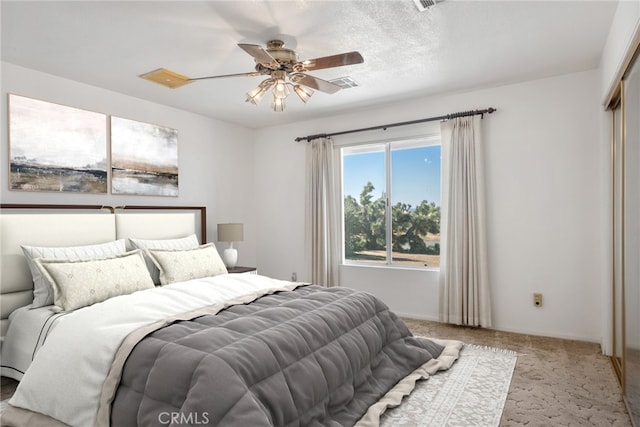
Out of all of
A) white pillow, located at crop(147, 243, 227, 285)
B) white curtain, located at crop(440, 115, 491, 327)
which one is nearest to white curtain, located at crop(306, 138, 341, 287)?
white curtain, located at crop(440, 115, 491, 327)

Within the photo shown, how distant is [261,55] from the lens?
8.12 ft

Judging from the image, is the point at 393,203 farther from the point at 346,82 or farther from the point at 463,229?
the point at 346,82

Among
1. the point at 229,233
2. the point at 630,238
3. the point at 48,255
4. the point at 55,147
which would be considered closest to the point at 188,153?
the point at 229,233

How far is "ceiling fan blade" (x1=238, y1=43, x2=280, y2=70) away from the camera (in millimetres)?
2328

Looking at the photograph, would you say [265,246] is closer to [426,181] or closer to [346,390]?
[426,181]

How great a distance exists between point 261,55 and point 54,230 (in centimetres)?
230

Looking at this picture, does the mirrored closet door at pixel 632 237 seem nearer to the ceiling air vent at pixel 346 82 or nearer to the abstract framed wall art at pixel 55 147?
the ceiling air vent at pixel 346 82

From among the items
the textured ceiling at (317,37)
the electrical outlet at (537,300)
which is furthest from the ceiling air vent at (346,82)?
the electrical outlet at (537,300)

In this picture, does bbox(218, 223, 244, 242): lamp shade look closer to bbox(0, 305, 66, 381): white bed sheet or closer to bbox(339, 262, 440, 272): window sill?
bbox(339, 262, 440, 272): window sill

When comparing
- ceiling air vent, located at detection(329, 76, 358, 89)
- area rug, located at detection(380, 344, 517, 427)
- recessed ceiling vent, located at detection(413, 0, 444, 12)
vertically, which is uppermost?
recessed ceiling vent, located at detection(413, 0, 444, 12)

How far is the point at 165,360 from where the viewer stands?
182 cm

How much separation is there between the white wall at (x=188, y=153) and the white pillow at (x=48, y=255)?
0.57m

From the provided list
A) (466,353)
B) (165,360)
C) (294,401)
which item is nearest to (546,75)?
(466,353)

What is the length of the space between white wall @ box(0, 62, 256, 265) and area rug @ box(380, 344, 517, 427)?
3306mm
